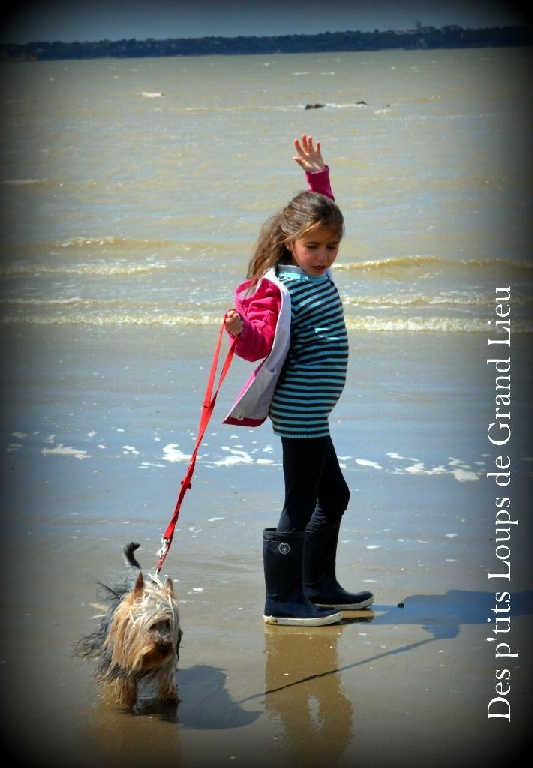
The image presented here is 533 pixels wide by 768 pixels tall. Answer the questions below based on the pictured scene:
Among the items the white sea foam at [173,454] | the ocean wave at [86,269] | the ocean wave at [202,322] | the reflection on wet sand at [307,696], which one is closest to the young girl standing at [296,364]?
the reflection on wet sand at [307,696]

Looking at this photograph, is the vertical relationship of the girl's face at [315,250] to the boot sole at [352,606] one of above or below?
above

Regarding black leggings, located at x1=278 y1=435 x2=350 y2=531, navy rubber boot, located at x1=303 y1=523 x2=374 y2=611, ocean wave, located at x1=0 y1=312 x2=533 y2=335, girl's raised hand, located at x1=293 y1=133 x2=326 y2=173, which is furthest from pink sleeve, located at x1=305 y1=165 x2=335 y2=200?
ocean wave, located at x1=0 y1=312 x2=533 y2=335

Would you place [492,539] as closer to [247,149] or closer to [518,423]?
[518,423]

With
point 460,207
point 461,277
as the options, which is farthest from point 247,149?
point 461,277

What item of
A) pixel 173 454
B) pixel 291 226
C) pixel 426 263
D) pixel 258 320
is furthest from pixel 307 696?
pixel 426 263

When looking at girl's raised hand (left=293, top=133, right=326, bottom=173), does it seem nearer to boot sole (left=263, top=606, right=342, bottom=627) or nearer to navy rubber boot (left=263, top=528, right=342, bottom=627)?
navy rubber boot (left=263, top=528, right=342, bottom=627)

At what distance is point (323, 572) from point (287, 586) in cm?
25

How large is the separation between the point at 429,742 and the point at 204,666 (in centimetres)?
90

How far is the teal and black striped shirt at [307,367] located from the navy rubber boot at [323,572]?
1.49 ft

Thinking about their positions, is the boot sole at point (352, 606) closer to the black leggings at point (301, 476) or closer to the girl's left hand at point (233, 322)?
the black leggings at point (301, 476)

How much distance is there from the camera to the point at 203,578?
15.5 feet

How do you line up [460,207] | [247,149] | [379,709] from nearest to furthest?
[379,709]
[460,207]
[247,149]

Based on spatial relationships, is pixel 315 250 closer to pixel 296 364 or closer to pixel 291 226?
pixel 291 226

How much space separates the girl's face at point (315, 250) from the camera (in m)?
4.25
